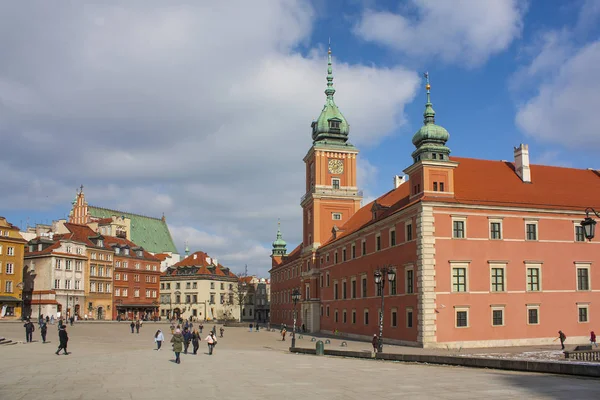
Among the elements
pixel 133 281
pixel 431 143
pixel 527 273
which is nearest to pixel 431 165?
pixel 431 143

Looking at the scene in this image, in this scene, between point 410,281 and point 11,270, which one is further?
point 11,270

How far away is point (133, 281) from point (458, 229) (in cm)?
7046

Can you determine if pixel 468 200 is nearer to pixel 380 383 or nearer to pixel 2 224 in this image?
pixel 380 383

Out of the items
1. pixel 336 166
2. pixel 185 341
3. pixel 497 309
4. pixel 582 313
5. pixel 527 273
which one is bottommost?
pixel 185 341

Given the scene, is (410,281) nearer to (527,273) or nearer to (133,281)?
A: (527,273)

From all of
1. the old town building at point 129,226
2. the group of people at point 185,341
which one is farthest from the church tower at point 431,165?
the old town building at point 129,226

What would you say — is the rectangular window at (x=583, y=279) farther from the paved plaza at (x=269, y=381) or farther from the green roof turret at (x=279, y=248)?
the green roof turret at (x=279, y=248)

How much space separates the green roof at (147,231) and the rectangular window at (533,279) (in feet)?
314

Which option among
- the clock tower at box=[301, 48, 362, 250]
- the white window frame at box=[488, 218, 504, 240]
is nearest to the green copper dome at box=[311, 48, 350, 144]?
the clock tower at box=[301, 48, 362, 250]

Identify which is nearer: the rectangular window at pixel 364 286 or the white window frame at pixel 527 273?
the white window frame at pixel 527 273

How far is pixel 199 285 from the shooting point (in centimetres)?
11744

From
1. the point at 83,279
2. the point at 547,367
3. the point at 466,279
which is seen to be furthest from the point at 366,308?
the point at 83,279

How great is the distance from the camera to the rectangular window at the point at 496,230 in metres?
42.9

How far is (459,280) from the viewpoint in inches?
1649
